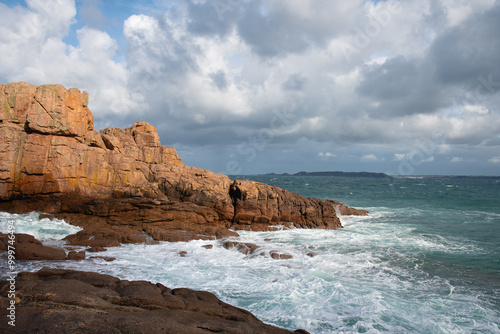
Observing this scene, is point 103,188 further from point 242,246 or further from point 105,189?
point 242,246

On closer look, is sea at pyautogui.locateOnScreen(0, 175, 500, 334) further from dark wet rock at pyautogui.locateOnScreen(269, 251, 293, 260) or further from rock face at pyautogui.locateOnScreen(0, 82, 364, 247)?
rock face at pyautogui.locateOnScreen(0, 82, 364, 247)

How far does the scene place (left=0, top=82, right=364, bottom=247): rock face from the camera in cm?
2275

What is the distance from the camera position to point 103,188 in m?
25.8

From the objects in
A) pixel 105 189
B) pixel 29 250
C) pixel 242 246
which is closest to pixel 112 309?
pixel 29 250

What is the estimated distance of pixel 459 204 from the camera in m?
46.7

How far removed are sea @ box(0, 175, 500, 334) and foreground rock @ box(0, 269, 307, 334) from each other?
2.40 metres

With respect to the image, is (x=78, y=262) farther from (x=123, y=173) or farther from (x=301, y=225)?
(x=301, y=225)

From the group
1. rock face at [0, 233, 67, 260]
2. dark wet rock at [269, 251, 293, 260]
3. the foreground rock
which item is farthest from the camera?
dark wet rock at [269, 251, 293, 260]

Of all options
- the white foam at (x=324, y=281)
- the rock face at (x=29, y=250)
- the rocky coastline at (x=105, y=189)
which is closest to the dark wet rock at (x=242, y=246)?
the rocky coastline at (x=105, y=189)

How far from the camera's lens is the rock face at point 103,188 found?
2275 cm

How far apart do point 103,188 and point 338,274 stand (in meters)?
19.8

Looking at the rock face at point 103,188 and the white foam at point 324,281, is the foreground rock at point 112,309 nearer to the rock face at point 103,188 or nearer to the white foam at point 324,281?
the white foam at point 324,281

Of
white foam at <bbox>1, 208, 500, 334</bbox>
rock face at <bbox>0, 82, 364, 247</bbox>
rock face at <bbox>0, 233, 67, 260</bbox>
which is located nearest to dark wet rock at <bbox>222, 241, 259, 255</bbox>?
white foam at <bbox>1, 208, 500, 334</bbox>

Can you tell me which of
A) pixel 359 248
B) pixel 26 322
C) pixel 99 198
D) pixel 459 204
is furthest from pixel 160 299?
pixel 459 204
